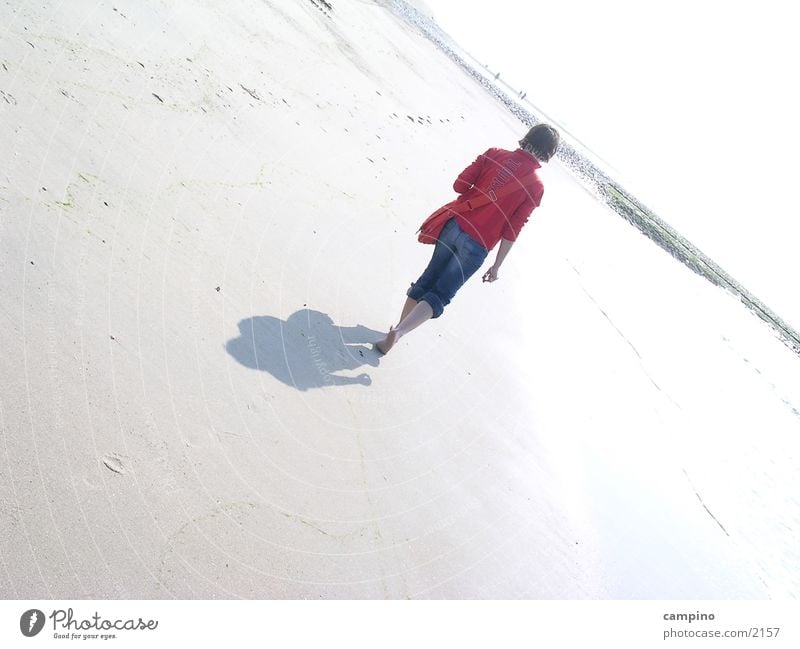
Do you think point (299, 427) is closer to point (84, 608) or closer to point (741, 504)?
point (84, 608)

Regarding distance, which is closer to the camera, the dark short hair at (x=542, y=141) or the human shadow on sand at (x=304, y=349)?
the human shadow on sand at (x=304, y=349)

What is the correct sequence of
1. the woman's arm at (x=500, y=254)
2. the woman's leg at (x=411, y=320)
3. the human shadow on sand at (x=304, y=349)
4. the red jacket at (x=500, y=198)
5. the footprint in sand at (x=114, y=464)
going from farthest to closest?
the woman's arm at (x=500, y=254), the woman's leg at (x=411, y=320), the red jacket at (x=500, y=198), the human shadow on sand at (x=304, y=349), the footprint in sand at (x=114, y=464)

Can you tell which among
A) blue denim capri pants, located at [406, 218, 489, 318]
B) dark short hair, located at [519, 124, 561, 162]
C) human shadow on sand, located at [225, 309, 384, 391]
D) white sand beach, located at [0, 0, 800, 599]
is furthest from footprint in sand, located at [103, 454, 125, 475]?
dark short hair, located at [519, 124, 561, 162]

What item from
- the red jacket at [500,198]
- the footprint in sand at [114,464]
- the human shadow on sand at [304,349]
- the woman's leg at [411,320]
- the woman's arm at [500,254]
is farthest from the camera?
the woman's arm at [500,254]

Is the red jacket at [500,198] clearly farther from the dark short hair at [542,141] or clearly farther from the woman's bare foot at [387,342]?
the woman's bare foot at [387,342]

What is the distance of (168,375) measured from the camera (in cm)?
226

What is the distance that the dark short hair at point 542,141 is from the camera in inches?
119

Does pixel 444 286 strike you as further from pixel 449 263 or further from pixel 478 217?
pixel 478 217

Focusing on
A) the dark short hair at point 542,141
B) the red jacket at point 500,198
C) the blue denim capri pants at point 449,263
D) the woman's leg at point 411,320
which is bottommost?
the woman's leg at point 411,320

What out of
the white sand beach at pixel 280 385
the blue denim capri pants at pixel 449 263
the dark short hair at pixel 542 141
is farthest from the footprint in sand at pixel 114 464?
the dark short hair at pixel 542 141

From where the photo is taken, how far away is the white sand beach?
1.88 m

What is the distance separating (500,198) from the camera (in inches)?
119

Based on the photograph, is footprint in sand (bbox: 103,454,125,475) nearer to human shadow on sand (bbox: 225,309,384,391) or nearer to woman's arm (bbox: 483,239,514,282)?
human shadow on sand (bbox: 225,309,384,391)

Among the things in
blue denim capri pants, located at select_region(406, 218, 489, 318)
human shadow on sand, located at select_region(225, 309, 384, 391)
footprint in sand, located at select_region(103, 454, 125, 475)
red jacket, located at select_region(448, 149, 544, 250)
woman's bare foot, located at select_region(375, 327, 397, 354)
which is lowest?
footprint in sand, located at select_region(103, 454, 125, 475)
